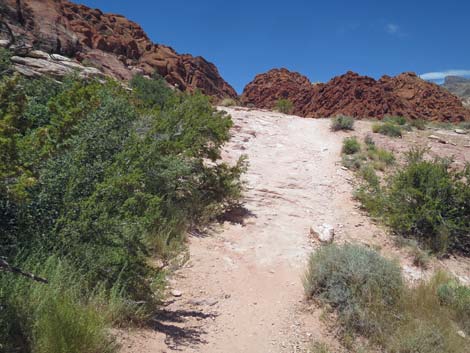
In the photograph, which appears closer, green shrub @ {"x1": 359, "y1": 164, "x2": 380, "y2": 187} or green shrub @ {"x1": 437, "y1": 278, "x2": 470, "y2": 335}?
green shrub @ {"x1": 437, "y1": 278, "x2": 470, "y2": 335}

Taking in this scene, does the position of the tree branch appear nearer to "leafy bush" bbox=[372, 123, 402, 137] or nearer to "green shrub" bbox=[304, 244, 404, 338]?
"green shrub" bbox=[304, 244, 404, 338]

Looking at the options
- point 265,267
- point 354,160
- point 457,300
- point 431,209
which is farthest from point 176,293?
point 354,160

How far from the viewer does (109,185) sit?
3.69 m

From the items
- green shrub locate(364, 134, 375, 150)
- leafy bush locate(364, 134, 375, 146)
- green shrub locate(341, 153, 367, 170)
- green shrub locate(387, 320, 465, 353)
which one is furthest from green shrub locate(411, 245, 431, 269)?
leafy bush locate(364, 134, 375, 146)

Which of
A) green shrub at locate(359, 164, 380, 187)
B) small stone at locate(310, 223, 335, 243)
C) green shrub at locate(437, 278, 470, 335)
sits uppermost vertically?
green shrub at locate(359, 164, 380, 187)

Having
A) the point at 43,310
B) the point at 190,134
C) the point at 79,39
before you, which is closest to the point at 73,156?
the point at 43,310

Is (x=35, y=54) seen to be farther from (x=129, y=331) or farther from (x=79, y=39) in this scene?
(x=79, y=39)

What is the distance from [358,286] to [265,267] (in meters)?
1.69

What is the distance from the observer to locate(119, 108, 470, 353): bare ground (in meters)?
3.97

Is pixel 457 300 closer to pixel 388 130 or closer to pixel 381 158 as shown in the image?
pixel 381 158

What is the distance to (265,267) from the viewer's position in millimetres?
5828

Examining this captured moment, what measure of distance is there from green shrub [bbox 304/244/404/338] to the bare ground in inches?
11.1

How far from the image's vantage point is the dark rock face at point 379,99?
31.3 m

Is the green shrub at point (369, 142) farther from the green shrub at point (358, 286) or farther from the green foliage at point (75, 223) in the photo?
the green foliage at point (75, 223)
